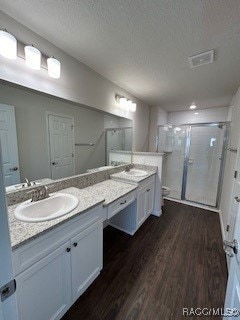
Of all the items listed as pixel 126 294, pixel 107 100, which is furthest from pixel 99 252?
pixel 107 100

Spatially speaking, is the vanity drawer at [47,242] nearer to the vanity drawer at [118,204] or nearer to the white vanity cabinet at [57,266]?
the white vanity cabinet at [57,266]

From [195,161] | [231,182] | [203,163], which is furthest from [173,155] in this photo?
[231,182]

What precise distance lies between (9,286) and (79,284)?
995mm

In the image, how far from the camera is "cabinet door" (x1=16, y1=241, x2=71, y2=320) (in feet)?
2.72

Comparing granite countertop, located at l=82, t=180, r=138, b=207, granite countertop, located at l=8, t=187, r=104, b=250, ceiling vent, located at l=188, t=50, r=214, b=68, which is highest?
ceiling vent, located at l=188, t=50, r=214, b=68

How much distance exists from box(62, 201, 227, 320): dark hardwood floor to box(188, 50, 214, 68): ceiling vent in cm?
224

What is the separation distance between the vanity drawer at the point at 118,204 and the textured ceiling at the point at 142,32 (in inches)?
61.3

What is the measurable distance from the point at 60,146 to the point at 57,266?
1.06 meters

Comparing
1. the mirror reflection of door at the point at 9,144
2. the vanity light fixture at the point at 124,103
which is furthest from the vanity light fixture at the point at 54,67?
the vanity light fixture at the point at 124,103

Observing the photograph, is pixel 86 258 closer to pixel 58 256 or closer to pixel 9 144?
pixel 58 256

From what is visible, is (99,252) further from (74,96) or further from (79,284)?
(74,96)

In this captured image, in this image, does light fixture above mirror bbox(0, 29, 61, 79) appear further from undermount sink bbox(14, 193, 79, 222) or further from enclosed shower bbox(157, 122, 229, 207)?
enclosed shower bbox(157, 122, 229, 207)

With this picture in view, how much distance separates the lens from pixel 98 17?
3.63ft

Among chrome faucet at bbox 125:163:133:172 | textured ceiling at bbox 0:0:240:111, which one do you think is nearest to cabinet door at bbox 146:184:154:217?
chrome faucet at bbox 125:163:133:172
